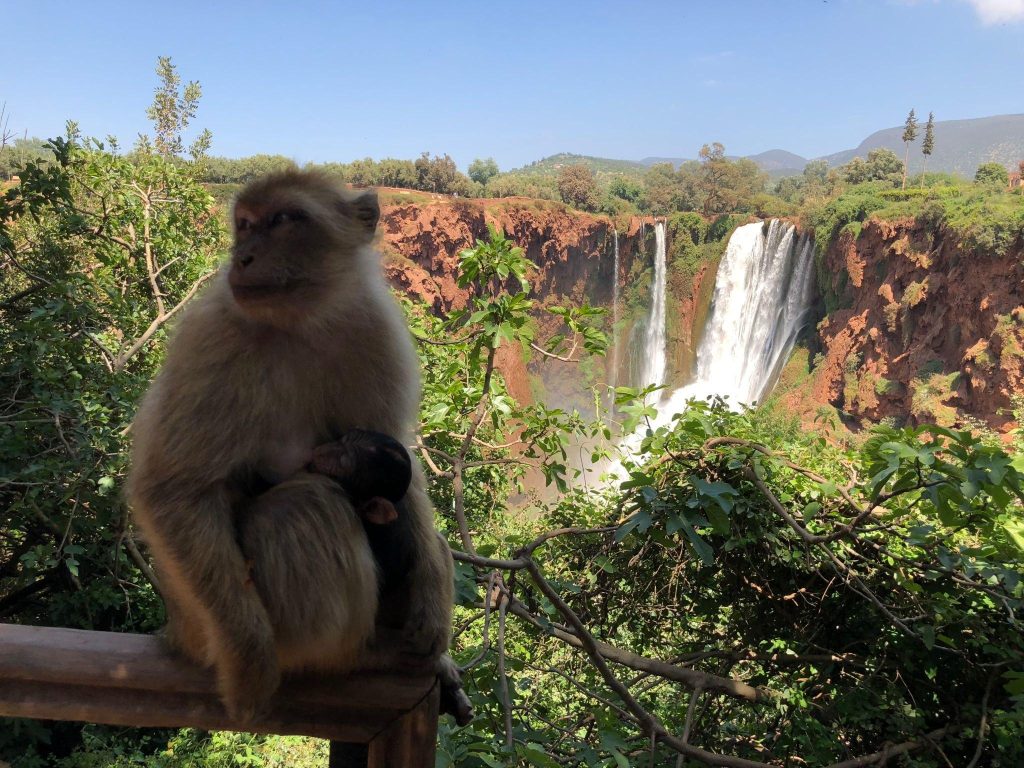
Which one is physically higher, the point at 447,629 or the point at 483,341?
the point at 483,341

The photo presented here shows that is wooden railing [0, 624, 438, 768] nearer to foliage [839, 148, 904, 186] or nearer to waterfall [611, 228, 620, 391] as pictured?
waterfall [611, 228, 620, 391]

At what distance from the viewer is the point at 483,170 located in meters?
63.3

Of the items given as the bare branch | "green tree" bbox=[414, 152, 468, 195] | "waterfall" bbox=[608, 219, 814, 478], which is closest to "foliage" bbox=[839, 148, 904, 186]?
"waterfall" bbox=[608, 219, 814, 478]

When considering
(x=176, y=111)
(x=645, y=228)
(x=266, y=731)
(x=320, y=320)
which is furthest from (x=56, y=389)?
(x=645, y=228)

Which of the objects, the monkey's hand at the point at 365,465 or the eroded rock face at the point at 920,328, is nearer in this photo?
the monkey's hand at the point at 365,465

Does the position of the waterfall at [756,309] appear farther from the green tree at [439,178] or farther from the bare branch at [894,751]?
the bare branch at [894,751]

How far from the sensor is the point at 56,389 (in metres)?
5.47

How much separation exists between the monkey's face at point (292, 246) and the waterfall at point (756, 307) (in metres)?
38.7

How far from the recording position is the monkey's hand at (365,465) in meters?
2.12

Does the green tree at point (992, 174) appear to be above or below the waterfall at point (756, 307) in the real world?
above

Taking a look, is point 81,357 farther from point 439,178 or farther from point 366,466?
point 439,178

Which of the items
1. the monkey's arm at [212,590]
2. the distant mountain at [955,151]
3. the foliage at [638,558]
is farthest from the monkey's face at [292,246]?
the distant mountain at [955,151]

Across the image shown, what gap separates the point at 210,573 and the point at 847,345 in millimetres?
39094

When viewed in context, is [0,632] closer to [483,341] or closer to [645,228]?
[483,341]
